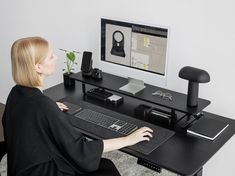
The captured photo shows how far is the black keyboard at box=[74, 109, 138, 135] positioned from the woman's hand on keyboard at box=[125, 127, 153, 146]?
11 centimetres

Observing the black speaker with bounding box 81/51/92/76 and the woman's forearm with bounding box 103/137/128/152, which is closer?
the woman's forearm with bounding box 103/137/128/152

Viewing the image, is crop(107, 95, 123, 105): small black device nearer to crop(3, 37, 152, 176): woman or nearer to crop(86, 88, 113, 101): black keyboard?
crop(86, 88, 113, 101): black keyboard

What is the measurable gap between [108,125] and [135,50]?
0.54 metres

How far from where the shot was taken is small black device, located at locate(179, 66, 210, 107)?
2.35m

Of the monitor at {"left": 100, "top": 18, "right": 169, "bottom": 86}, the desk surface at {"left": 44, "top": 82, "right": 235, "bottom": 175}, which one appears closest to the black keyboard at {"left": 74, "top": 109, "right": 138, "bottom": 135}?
the desk surface at {"left": 44, "top": 82, "right": 235, "bottom": 175}

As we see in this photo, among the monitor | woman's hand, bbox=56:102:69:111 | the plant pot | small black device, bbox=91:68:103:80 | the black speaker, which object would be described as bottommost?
woman's hand, bbox=56:102:69:111

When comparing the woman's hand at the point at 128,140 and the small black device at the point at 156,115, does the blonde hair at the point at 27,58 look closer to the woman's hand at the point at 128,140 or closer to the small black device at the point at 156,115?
the woman's hand at the point at 128,140

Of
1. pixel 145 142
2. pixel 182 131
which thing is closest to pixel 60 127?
pixel 145 142

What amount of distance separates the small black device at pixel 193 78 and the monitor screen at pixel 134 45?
0.48ft

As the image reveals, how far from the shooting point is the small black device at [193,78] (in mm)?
2346

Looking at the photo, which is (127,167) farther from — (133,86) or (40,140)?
(40,140)

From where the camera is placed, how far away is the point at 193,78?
236cm

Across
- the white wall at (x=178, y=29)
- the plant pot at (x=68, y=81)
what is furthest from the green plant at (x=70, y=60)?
the white wall at (x=178, y=29)

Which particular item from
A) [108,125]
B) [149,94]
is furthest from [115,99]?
[108,125]
